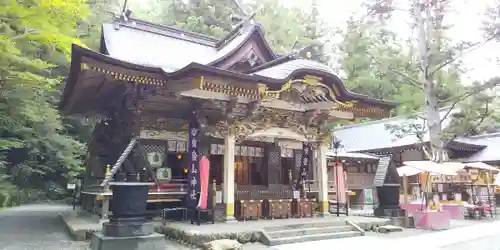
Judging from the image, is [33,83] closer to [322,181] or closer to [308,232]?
[308,232]

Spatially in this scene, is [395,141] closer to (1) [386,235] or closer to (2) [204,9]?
(1) [386,235]

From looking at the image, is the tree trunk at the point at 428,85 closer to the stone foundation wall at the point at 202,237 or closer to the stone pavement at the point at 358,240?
the stone pavement at the point at 358,240

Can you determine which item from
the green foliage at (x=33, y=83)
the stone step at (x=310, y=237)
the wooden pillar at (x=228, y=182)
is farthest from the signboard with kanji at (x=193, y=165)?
the green foliage at (x=33, y=83)

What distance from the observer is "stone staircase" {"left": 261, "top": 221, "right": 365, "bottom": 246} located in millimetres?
8258

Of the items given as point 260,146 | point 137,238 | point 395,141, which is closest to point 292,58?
point 260,146

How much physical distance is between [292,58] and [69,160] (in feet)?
45.5

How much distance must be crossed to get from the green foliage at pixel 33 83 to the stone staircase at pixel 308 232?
661 cm

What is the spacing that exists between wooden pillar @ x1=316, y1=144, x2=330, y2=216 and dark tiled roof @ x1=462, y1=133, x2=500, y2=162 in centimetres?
1312

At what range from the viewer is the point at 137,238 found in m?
6.70

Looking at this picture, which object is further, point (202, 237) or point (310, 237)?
point (310, 237)

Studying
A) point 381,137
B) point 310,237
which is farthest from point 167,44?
Result: point 381,137

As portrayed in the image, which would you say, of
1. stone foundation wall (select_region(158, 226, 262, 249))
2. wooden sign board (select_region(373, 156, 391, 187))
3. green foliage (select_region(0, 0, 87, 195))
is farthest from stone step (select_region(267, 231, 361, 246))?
green foliage (select_region(0, 0, 87, 195))

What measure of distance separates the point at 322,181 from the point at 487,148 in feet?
48.8

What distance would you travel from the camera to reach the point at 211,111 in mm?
10547
